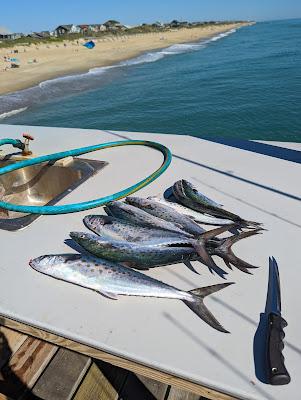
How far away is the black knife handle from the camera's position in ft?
5.59

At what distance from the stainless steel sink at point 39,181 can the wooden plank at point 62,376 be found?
1.96 m

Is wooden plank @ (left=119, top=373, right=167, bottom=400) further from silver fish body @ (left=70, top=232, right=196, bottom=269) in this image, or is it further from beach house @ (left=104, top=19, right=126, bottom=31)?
beach house @ (left=104, top=19, right=126, bottom=31)

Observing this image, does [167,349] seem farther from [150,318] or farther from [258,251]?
[258,251]

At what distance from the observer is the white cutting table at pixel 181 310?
6.03 ft

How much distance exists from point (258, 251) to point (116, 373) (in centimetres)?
172

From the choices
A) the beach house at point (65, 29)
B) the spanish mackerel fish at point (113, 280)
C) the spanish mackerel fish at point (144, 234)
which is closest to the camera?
the spanish mackerel fish at point (113, 280)

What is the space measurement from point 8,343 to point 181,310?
6.40ft

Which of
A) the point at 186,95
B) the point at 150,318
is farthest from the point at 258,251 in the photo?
the point at 186,95

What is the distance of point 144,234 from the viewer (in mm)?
2830

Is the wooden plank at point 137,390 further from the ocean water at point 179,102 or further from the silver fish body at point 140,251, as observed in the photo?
the ocean water at point 179,102

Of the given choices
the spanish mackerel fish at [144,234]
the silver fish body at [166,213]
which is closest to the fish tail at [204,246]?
the spanish mackerel fish at [144,234]

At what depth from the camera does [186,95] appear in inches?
860

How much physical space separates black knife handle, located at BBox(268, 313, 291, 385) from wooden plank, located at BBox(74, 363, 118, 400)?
1.74 meters

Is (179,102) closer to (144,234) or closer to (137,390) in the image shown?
(144,234)
